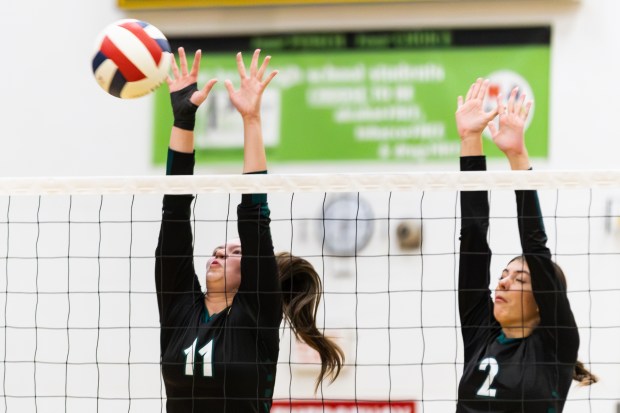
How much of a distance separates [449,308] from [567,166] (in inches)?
53.5

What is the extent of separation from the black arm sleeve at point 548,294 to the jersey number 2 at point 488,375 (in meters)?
0.23

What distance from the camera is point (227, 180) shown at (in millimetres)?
3820

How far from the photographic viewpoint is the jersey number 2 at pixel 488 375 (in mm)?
3613

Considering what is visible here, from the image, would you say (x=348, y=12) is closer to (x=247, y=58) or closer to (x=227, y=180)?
(x=247, y=58)

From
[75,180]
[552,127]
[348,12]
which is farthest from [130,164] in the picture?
[75,180]

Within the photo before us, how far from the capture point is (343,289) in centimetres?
729

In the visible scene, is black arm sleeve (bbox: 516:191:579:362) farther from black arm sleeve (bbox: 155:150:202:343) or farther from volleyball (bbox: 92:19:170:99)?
volleyball (bbox: 92:19:170:99)

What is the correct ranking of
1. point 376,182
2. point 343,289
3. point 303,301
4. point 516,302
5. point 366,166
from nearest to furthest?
point 516,302, point 376,182, point 303,301, point 343,289, point 366,166

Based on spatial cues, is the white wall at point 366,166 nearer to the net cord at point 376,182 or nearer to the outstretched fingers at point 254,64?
the net cord at point 376,182

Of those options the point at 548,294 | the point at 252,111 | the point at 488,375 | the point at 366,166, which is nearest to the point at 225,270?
the point at 252,111

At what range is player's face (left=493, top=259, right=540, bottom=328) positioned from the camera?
378cm

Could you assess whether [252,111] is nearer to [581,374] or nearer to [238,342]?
[238,342]

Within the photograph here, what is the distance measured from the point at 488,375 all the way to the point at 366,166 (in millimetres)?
3925

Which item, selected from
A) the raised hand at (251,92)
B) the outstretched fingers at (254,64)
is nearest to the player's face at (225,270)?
the raised hand at (251,92)
